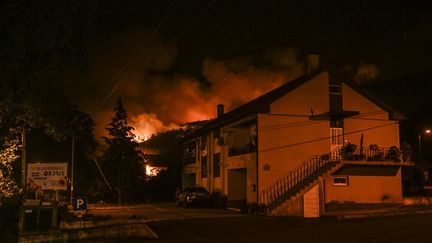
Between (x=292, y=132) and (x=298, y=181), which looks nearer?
(x=298, y=181)

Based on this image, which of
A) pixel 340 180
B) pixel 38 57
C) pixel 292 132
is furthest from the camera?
pixel 340 180

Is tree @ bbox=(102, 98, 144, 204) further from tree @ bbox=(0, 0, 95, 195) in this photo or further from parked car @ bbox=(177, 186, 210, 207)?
tree @ bbox=(0, 0, 95, 195)

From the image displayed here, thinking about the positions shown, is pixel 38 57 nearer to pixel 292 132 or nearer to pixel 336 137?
pixel 292 132

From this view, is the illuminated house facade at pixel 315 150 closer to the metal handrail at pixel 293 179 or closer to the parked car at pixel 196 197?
the metal handrail at pixel 293 179

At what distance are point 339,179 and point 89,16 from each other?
20.1m

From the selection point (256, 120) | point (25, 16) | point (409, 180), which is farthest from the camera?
point (409, 180)

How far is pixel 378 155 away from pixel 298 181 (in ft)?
18.4

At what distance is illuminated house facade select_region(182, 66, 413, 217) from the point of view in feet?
94.9

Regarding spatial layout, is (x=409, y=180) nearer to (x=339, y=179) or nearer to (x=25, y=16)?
(x=339, y=179)

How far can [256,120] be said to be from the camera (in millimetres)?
29422

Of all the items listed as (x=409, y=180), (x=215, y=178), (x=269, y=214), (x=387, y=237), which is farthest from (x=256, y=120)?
(x=409, y=180)

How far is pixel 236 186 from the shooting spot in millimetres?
34000

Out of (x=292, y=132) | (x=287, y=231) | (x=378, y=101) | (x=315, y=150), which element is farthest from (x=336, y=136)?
(x=287, y=231)

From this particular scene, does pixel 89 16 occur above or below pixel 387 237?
above
